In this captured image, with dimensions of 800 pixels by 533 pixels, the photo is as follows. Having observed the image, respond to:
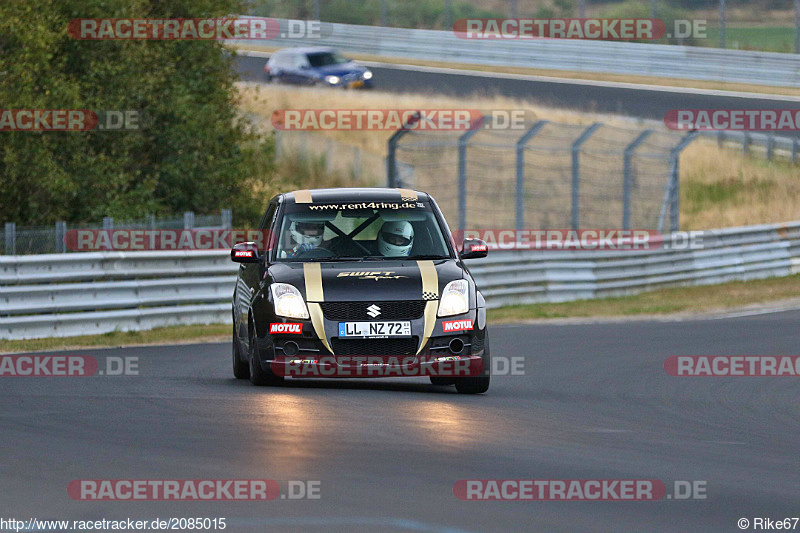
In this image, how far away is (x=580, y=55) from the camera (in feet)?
145

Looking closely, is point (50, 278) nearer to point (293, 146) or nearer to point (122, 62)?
point (122, 62)

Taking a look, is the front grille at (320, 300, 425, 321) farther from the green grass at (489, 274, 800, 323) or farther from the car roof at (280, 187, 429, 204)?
the green grass at (489, 274, 800, 323)

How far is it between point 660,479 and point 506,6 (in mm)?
68286

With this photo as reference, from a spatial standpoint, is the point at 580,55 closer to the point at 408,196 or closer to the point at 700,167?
the point at 700,167

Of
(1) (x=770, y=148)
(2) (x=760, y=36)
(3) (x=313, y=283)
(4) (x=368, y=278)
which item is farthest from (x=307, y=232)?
(2) (x=760, y=36)

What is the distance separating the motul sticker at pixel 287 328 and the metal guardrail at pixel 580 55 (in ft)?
98.4

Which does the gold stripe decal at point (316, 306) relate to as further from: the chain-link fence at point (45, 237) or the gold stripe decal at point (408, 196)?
the chain-link fence at point (45, 237)

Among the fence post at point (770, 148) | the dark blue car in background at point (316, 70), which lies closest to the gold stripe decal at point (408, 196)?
the fence post at point (770, 148)

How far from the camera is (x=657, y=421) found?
9.88 metres

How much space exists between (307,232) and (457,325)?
5.35ft

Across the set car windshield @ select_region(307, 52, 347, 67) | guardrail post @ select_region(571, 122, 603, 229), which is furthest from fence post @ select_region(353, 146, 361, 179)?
guardrail post @ select_region(571, 122, 603, 229)

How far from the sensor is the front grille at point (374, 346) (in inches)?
419

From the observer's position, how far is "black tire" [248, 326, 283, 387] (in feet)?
36.7

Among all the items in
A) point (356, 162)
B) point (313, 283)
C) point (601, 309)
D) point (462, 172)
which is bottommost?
point (601, 309)
